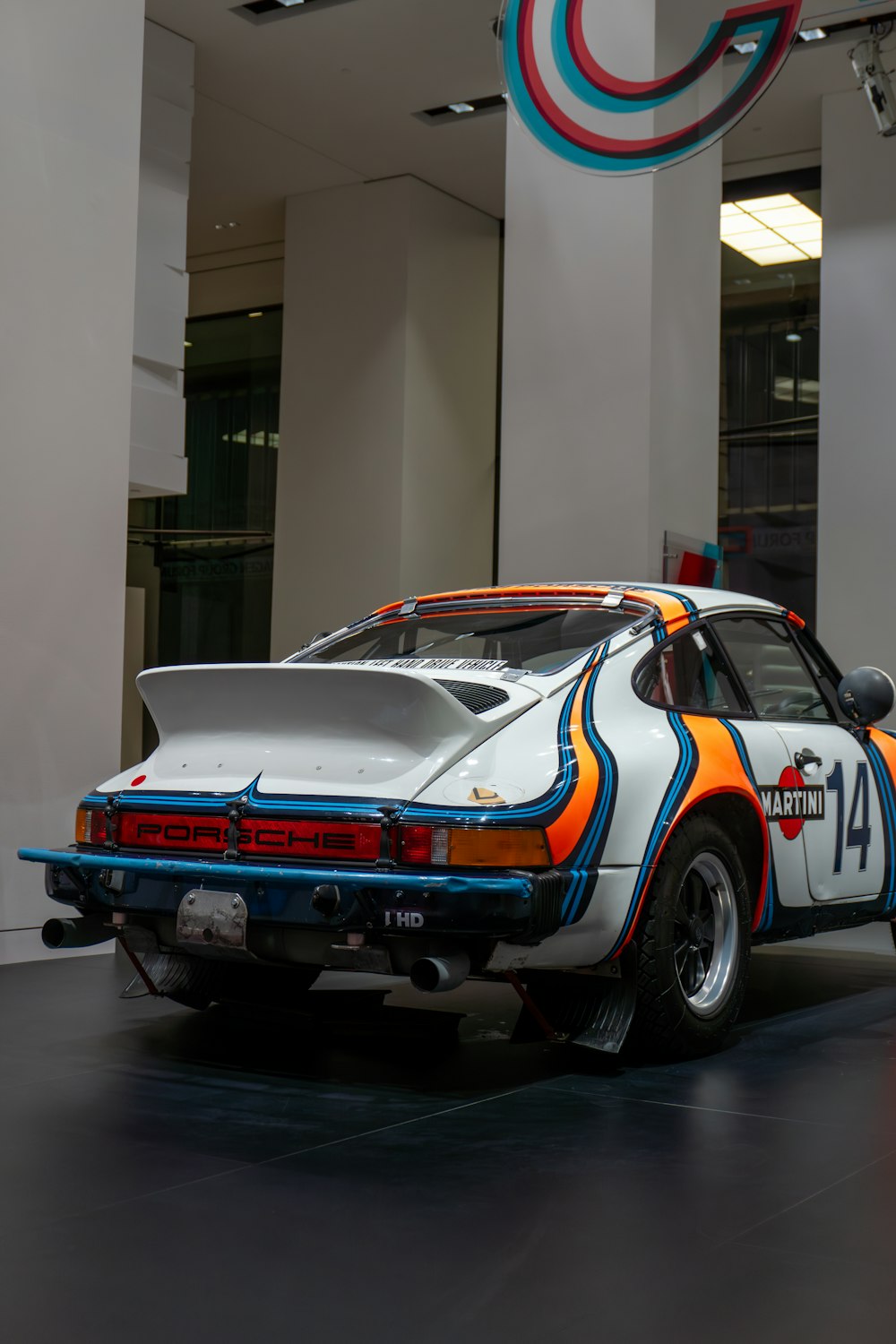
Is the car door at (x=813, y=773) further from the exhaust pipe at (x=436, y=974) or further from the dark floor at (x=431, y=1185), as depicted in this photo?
the exhaust pipe at (x=436, y=974)

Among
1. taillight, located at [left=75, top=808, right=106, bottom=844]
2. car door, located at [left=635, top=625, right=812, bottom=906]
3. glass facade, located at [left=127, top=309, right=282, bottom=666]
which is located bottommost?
taillight, located at [left=75, top=808, right=106, bottom=844]

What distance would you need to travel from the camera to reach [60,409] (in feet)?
21.7

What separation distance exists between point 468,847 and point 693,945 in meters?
0.97

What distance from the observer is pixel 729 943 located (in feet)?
13.9

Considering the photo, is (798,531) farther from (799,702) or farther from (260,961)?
A: (260,961)

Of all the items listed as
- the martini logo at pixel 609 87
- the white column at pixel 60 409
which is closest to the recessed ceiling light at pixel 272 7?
the martini logo at pixel 609 87

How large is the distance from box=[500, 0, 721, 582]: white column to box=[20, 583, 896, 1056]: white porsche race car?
3.48m

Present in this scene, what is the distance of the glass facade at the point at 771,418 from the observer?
13.2m

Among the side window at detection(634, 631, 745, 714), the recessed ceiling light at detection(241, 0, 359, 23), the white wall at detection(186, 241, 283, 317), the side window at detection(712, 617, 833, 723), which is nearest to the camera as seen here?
the side window at detection(634, 631, 745, 714)

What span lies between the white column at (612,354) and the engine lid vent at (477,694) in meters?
4.20

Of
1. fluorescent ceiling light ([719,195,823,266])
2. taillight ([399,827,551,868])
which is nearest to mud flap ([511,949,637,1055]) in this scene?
taillight ([399,827,551,868])

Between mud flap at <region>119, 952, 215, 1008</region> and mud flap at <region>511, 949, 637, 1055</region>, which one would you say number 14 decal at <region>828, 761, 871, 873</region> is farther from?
mud flap at <region>119, 952, 215, 1008</region>

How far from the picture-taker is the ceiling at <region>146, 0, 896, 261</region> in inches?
427

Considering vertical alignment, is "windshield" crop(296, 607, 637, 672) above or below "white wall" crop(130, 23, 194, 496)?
below
